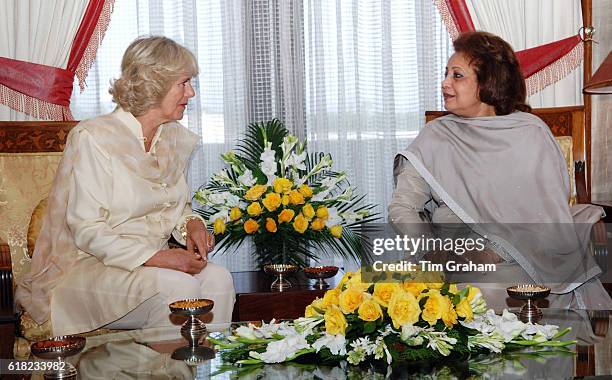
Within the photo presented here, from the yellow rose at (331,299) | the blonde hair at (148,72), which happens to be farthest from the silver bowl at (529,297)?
the blonde hair at (148,72)

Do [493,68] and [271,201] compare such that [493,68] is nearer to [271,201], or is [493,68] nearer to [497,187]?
[497,187]

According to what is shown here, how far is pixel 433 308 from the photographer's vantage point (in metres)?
2.06

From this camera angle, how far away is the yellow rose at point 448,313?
2059 mm

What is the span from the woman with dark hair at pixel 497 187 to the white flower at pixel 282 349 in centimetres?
124

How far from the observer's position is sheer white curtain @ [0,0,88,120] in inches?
172

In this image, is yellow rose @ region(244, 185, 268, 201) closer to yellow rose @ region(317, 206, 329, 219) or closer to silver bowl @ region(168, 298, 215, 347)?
yellow rose @ region(317, 206, 329, 219)

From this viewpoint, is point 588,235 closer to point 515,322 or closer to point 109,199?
point 515,322

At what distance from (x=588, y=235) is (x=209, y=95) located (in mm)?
2249

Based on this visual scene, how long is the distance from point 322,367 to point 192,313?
46 centimetres

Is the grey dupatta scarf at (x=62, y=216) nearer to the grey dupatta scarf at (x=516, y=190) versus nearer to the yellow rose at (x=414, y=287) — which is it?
the grey dupatta scarf at (x=516, y=190)

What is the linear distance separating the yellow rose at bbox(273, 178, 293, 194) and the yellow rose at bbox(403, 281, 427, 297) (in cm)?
152

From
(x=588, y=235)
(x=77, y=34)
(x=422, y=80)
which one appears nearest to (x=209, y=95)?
(x=77, y=34)

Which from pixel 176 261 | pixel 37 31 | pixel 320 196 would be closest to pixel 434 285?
pixel 176 261

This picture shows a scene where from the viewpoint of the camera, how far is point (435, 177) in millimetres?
3486
